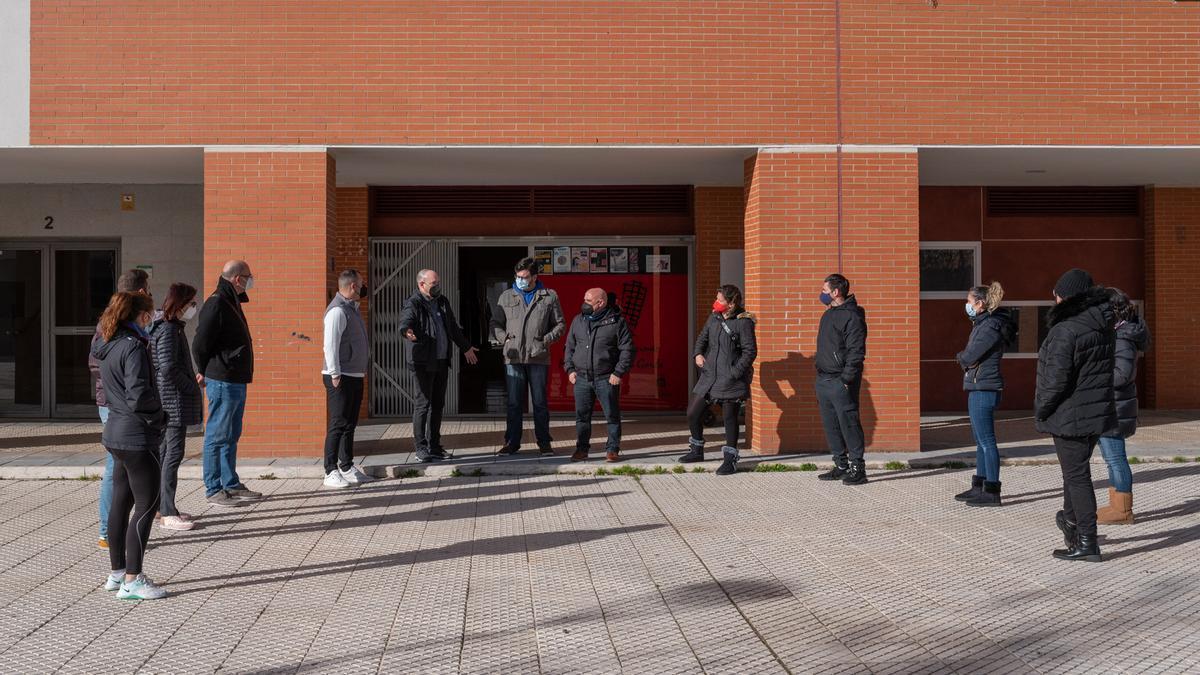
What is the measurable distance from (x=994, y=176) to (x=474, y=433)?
7.20 metres

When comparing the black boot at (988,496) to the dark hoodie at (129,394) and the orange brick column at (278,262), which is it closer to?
the dark hoodie at (129,394)

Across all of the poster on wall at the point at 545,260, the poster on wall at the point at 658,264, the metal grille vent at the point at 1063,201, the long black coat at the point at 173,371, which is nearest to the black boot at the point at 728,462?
the long black coat at the point at 173,371

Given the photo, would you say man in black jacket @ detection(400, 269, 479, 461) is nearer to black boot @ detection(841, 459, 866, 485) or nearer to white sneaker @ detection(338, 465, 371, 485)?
white sneaker @ detection(338, 465, 371, 485)

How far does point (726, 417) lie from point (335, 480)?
352 centimetres

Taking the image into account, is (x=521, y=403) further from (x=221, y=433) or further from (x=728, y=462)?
(x=221, y=433)

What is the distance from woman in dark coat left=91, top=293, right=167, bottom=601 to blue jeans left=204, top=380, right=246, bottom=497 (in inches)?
98.0

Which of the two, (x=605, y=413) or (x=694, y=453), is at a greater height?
(x=605, y=413)

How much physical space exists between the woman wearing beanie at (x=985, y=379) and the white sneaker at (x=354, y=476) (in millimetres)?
5086

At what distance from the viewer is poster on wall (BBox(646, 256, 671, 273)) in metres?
15.2

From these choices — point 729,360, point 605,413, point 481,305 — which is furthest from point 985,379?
point 481,305

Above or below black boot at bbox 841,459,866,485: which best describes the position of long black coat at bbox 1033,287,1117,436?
above

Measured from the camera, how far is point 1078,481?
22.8 feet

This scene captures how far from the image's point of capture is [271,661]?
16.4 ft

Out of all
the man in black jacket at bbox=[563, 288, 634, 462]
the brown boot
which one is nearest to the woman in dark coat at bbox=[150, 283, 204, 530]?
the man in black jacket at bbox=[563, 288, 634, 462]
